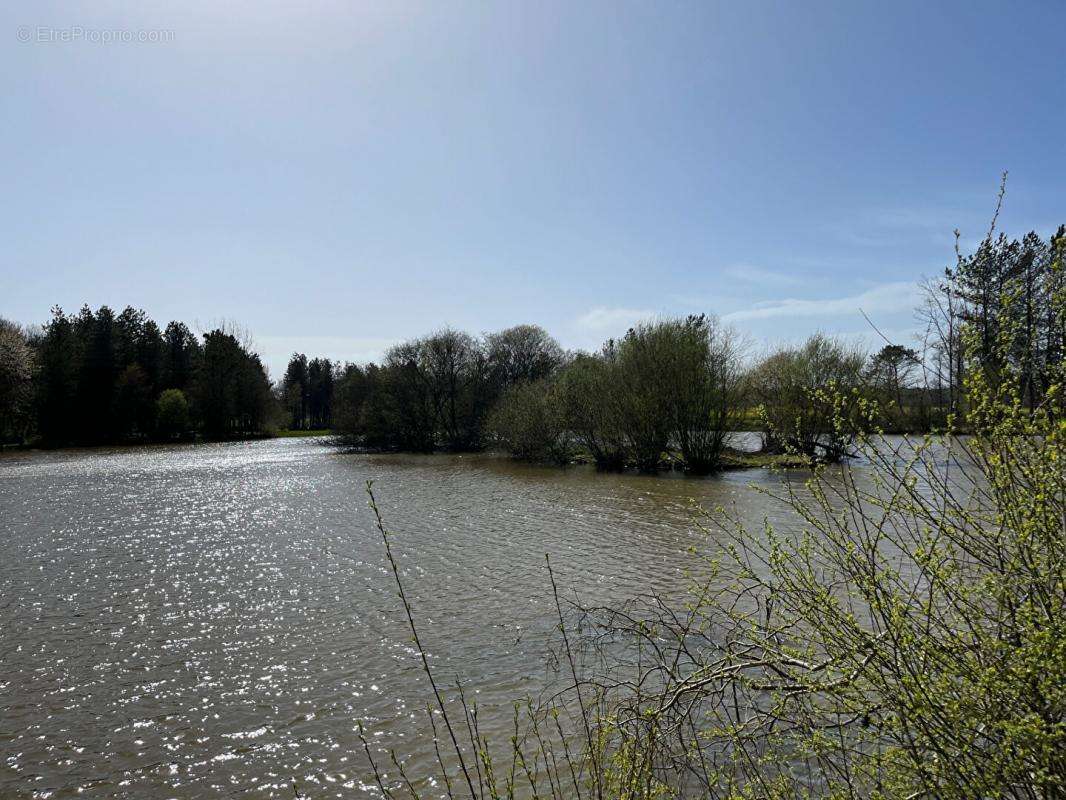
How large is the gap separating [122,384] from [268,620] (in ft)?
Answer: 174

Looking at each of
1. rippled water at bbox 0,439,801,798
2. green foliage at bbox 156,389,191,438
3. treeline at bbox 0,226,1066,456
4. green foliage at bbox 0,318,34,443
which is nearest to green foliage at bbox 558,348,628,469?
treeline at bbox 0,226,1066,456

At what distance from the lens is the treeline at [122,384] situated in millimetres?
48375

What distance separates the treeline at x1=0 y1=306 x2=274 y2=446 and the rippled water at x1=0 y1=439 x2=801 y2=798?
33791mm

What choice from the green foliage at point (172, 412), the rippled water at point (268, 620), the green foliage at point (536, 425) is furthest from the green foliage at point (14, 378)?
the green foliage at point (536, 425)

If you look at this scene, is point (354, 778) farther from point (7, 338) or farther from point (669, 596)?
point (7, 338)

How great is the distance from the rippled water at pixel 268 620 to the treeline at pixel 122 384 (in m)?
33.8

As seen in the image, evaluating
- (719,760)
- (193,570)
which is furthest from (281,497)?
(719,760)

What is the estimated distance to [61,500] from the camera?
20938 millimetres

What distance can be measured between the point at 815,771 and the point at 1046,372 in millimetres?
3352

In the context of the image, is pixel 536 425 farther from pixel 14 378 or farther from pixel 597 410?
pixel 14 378

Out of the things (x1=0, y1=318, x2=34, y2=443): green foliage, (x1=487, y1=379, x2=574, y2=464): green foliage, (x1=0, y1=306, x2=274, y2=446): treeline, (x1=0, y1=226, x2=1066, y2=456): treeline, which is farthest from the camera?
(x1=0, y1=306, x2=274, y2=446): treeline

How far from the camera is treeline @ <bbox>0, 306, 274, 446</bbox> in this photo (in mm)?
48375

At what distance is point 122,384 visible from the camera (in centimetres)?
5288

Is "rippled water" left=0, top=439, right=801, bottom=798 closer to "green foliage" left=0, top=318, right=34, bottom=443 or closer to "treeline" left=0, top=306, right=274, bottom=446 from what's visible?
"green foliage" left=0, top=318, right=34, bottom=443
